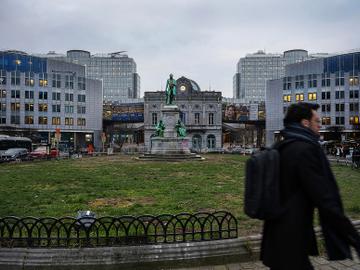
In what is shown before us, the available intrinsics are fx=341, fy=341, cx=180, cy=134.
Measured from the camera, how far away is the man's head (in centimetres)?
409

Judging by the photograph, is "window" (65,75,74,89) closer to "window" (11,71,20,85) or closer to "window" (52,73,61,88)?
"window" (52,73,61,88)

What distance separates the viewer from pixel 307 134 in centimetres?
393

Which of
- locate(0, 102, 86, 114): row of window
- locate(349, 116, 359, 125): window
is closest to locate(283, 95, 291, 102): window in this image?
locate(349, 116, 359, 125): window

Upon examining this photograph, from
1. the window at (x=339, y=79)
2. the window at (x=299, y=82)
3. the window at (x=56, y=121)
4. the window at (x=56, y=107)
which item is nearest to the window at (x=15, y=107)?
the window at (x=56, y=107)

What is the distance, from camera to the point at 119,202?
13.2m

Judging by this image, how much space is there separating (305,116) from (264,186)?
1027 millimetres

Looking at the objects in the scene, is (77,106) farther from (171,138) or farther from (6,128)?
(171,138)

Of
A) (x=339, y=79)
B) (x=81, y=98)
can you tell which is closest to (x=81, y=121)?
(x=81, y=98)

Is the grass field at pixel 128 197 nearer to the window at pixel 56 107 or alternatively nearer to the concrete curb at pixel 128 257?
the concrete curb at pixel 128 257

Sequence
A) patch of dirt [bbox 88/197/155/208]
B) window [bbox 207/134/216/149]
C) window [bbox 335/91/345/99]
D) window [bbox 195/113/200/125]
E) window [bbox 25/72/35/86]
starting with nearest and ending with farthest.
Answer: patch of dirt [bbox 88/197/155/208] → window [bbox 335/91/345/99] → window [bbox 25/72/35/86] → window [bbox 207/134/216/149] → window [bbox 195/113/200/125]

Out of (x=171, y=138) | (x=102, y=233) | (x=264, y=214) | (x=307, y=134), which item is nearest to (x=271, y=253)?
→ (x=264, y=214)

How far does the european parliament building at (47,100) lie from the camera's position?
3066 inches

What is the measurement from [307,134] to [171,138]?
36.3m

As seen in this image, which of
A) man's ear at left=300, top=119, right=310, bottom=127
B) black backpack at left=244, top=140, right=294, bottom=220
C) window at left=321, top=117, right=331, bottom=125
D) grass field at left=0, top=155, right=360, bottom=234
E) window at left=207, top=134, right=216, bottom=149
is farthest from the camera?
window at left=207, top=134, right=216, bottom=149
